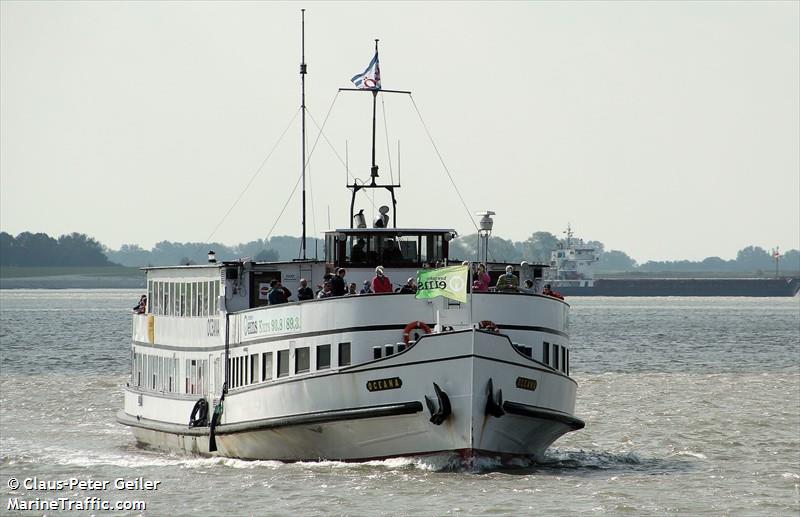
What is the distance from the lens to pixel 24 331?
11300 cm

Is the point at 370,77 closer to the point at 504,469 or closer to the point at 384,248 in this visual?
the point at 384,248

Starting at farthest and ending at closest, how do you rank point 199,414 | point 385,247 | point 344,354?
point 199,414, point 385,247, point 344,354

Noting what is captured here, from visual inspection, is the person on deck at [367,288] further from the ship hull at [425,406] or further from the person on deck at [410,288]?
the ship hull at [425,406]

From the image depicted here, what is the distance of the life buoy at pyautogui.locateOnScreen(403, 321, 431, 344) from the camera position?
3069 cm

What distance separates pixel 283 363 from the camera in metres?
32.8

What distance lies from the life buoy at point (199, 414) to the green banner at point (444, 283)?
819 centimetres

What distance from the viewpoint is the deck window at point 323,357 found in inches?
1233

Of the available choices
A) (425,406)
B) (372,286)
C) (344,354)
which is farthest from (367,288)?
(425,406)

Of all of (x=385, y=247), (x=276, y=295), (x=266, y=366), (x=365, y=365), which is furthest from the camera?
(x=385, y=247)

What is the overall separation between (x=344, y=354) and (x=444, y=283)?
8.83ft

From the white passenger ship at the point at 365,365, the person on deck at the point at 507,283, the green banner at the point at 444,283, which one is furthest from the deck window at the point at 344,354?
the person on deck at the point at 507,283

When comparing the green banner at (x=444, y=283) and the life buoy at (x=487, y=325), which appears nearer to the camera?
the green banner at (x=444, y=283)

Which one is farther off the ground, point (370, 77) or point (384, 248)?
point (370, 77)

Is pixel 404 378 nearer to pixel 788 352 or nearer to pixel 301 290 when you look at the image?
pixel 301 290
